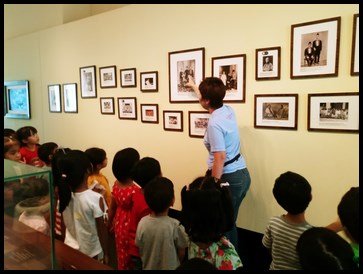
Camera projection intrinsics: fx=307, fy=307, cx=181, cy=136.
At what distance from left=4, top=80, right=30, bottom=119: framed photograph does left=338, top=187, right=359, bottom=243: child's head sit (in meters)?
6.08

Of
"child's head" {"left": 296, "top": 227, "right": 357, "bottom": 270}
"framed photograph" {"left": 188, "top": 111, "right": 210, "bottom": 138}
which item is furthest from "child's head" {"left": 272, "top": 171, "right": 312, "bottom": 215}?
"framed photograph" {"left": 188, "top": 111, "right": 210, "bottom": 138}

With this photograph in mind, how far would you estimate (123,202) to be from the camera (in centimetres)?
212

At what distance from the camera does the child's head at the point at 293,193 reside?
5.68 feet

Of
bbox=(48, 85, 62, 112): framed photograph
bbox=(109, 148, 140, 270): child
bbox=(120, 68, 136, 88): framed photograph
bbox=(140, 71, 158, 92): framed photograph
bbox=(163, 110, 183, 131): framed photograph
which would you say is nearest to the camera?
bbox=(109, 148, 140, 270): child

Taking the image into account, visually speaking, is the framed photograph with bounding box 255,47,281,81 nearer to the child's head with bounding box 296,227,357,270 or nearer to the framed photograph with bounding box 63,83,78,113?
the child's head with bounding box 296,227,357,270

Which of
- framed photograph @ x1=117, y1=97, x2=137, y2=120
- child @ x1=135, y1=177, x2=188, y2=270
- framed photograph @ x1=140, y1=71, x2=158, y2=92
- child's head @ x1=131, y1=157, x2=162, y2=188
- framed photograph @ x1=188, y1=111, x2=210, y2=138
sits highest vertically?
framed photograph @ x1=140, y1=71, x2=158, y2=92

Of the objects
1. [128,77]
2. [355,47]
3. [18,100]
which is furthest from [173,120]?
[18,100]

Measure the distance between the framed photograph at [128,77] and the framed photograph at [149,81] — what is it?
0.52ft

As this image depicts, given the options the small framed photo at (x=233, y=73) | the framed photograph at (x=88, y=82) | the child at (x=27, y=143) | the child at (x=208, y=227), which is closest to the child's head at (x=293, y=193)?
the child at (x=208, y=227)

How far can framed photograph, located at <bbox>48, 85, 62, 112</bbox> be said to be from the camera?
5.47 meters

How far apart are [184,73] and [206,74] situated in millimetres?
313

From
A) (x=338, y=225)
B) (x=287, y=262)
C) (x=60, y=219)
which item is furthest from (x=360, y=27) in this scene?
(x=60, y=219)

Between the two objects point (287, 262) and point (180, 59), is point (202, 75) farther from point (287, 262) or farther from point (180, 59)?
point (287, 262)

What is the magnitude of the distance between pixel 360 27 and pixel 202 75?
1.60 metres
